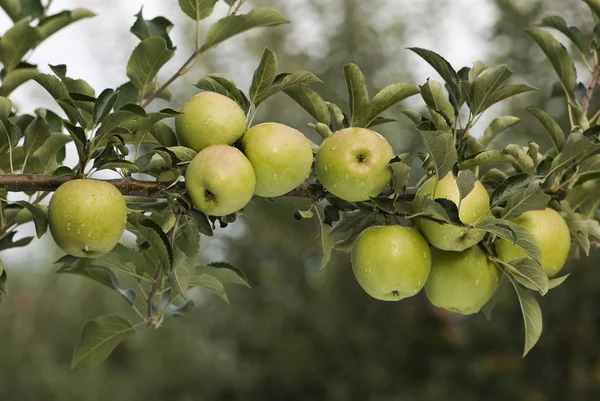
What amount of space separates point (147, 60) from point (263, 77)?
0.48 feet

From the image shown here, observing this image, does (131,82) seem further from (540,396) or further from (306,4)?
(306,4)

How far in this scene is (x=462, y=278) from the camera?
24.1 inches

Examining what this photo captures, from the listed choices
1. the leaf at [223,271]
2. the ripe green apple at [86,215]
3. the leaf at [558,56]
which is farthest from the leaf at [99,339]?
the leaf at [558,56]

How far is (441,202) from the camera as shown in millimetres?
530

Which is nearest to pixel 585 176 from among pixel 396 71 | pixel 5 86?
pixel 5 86

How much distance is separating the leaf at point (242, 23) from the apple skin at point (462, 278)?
0.90 feet

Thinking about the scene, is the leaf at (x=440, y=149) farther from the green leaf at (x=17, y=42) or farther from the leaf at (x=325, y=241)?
the green leaf at (x=17, y=42)

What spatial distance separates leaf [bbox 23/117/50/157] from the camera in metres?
0.59

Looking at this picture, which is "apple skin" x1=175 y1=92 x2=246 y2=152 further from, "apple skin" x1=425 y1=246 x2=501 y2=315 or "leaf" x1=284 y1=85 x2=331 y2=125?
"apple skin" x1=425 y1=246 x2=501 y2=315

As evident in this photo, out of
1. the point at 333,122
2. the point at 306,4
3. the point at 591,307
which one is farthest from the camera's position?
the point at 306,4

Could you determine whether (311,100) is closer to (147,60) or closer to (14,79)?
(147,60)

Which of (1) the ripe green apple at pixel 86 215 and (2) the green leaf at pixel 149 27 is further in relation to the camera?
(2) the green leaf at pixel 149 27

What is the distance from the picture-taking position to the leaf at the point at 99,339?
2.24ft

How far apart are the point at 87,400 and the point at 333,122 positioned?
2.91 metres
